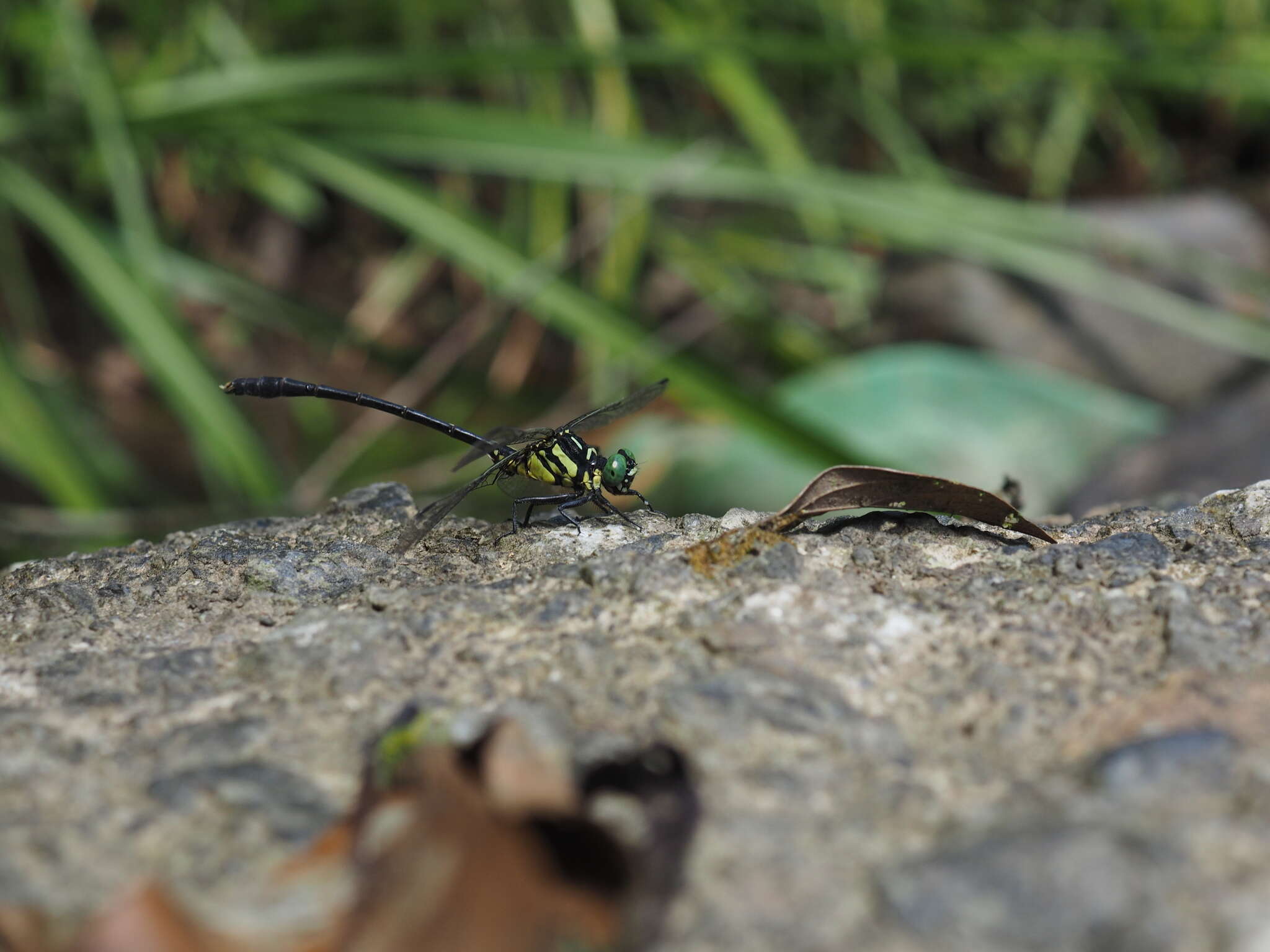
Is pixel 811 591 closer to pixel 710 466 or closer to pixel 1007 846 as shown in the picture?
pixel 1007 846

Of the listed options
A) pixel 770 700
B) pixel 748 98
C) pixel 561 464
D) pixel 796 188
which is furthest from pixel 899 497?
pixel 748 98

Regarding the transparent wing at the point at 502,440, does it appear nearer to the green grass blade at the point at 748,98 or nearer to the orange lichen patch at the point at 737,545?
the orange lichen patch at the point at 737,545

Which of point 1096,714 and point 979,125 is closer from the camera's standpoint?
point 1096,714

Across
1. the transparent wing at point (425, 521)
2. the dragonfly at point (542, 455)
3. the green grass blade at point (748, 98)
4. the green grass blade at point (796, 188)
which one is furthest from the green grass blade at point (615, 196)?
the transparent wing at point (425, 521)

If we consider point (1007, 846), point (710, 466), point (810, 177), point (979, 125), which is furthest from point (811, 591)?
point (979, 125)

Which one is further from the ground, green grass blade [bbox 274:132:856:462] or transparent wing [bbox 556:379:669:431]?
green grass blade [bbox 274:132:856:462]

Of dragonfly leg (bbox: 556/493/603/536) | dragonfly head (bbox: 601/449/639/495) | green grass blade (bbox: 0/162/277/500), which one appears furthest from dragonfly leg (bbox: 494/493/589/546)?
green grass blade (bbox: 0/162/277/500)

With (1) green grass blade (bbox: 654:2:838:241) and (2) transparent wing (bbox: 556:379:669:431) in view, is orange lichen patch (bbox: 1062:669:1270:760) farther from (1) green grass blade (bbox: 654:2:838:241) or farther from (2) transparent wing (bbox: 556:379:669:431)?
(1) green grass blade (bbox: 654:2:838:241)

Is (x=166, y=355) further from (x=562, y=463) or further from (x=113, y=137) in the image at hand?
(x=562, y=463)
